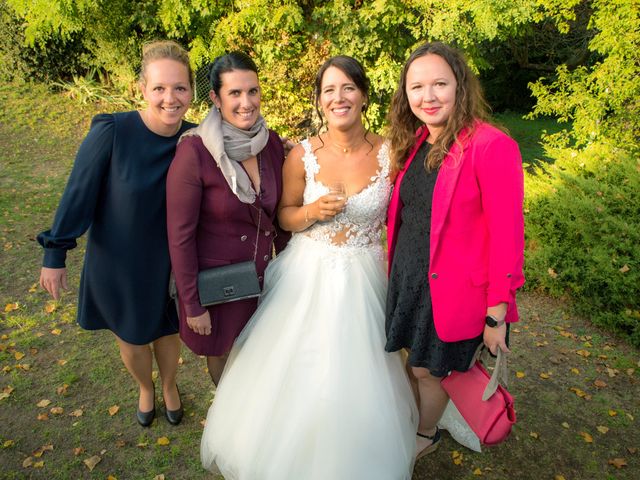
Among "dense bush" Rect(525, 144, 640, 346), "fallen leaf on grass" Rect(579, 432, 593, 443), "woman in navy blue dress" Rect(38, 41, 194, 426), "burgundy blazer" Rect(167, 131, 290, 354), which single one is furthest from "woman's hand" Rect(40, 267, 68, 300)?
"dense bush" Rect(525, 144, 640, 346)

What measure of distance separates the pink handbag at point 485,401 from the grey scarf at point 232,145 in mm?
1452

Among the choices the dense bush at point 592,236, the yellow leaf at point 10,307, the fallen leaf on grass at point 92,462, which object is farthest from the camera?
the yellow leaf at point 10,307

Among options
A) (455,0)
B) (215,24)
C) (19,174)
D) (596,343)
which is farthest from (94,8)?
(596,343)

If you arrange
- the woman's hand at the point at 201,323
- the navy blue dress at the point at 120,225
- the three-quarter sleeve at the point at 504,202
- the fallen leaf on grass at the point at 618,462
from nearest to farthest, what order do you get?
1. the three-quarter sleeve at the point at 504,202
2. the navy blue dress at the point at 120,225
3. the woman's hand at the point at 201,323
4. the fallen leaf on grass at the point at 618,462

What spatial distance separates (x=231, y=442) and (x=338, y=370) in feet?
2.40

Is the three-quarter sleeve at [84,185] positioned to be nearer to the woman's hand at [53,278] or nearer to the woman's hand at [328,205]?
the woman's hand at [53,278]

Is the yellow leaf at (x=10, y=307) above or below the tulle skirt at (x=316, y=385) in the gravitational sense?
below

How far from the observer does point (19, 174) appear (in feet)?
28.8

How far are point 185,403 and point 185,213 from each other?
1.78 meters

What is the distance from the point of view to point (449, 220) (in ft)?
7.49

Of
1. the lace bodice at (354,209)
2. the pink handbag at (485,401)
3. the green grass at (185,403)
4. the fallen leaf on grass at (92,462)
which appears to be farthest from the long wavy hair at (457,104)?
the fallen leaf on grass at (92,462)

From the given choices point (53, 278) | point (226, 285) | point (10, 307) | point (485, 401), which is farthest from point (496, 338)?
point (10, 307)

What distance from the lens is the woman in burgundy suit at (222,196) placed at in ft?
8.09

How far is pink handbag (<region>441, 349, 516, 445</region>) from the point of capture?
2.29 metres
